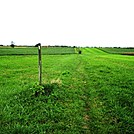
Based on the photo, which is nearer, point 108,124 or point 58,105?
point 108,124

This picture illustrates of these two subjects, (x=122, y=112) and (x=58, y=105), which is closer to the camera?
(x=122, y=112)

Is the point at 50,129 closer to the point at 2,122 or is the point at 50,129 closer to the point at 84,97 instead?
the point at 2,122

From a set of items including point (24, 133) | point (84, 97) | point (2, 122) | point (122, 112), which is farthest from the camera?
point (84, 97)

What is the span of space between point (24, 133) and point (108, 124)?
262 centimetres

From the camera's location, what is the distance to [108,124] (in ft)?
21.1

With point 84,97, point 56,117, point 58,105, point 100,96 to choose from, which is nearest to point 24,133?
point 56,117

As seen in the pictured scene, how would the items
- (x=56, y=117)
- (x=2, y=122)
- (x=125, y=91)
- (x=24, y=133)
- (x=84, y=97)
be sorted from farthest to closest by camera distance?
(x=125, y=91), (x=84, y=97), (x=56, y=117), (x=2, y=122), (x=24, y=133)

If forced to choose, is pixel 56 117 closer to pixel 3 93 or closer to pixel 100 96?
pixel 100 96

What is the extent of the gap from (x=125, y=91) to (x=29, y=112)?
524 centimetres

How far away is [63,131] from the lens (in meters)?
5.85

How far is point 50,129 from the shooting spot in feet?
19.7

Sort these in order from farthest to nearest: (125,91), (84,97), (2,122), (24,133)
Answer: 1. (125,91)
2. (84,97)
3. (2,122)
4. (24,133)

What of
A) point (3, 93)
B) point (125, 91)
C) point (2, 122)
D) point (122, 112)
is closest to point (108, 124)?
point (122, 112)

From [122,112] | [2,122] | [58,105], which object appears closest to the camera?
[2,122]
